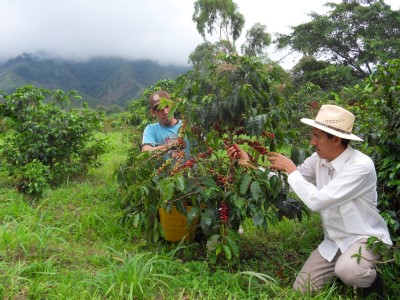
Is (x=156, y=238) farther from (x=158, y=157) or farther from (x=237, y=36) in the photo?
(x=237, y=36)

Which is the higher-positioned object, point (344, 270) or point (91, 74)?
point (91, 74)

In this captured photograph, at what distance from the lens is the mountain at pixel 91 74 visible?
64.7 meters

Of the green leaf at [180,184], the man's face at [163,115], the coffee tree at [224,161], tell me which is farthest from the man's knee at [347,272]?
the man's face at [163,115]

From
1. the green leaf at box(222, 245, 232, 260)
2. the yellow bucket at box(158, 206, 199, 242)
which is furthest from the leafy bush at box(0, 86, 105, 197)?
the green leaf at box(222, 245, 232, 260)

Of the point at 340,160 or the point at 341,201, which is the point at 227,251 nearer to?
the point at 341,201

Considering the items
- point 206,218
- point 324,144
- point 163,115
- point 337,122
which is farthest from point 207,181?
point 163,115

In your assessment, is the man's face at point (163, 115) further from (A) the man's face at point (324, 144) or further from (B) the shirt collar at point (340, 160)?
(B) the shirt collar at point (340, 160)

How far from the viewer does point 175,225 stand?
8.93 ft

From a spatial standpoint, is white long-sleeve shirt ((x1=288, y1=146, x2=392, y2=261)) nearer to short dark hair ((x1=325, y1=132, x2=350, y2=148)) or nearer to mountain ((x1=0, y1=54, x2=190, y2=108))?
short dark hair ((x1=325, y1=132, x2=350, y2=148))

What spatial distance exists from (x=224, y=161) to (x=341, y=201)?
2.61 feet

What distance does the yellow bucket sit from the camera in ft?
8.73

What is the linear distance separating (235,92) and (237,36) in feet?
67.9

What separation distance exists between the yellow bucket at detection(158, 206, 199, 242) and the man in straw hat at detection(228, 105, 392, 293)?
59 centimetres

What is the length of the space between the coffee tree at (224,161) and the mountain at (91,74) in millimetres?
57888
